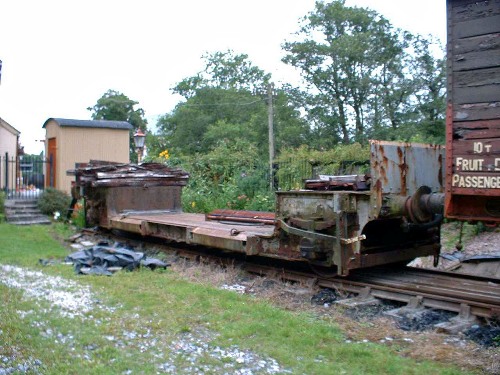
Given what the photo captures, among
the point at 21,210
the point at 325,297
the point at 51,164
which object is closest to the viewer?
the point at 325,297

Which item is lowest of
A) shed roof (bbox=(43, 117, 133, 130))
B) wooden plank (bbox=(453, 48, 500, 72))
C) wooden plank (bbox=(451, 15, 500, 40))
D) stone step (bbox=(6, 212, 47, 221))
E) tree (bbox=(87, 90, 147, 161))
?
stone step (bbox=(6, 212, 47, 221))

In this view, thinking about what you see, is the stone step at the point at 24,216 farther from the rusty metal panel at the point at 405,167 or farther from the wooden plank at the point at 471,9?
the wooden plank at the point at 471,9

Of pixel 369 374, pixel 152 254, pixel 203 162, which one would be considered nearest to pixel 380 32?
pixel 203 162

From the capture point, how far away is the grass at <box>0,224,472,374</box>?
193 inches

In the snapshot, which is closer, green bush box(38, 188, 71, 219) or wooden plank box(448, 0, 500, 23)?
wooden plank box(448, 0, 500, 23)

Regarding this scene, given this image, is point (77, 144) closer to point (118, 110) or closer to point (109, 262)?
point (109, 262)

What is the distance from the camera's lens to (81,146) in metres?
20.2

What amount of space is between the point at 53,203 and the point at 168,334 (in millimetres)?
12570

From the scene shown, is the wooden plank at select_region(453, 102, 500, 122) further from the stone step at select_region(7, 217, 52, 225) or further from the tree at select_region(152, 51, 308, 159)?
the tree at select_region(152, 51, 308, 159)

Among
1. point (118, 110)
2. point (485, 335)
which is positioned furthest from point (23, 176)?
point (118, 110)

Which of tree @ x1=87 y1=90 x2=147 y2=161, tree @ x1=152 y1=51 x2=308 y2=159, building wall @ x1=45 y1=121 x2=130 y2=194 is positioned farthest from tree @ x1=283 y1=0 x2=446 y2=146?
tree @ x1=87 y1=90 x2=147 y2=161

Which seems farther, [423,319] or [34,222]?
[34,222]

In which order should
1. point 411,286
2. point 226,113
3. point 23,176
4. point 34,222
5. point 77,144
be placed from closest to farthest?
point 411,286 → point 34,222 → point 77,144 → point 23,176 → point 226,113

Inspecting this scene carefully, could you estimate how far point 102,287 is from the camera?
7.95 meters
